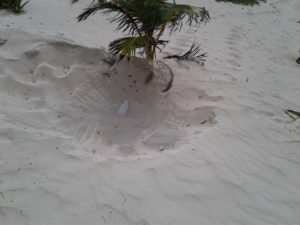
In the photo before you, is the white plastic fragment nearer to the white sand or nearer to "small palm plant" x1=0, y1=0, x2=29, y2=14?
the white sand

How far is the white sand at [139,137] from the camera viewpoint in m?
1.89

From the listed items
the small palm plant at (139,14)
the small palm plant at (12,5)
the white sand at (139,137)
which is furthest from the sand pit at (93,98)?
the small palm plant at (12,5)

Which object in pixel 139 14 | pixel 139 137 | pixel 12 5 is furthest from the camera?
pixel 12 5

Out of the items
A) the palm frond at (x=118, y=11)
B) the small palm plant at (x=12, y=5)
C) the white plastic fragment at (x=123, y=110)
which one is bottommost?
the white plastic fragment at (x=123, y=110)

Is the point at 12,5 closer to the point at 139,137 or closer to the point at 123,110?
the point at 123,110

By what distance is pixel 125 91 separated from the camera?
3.28m

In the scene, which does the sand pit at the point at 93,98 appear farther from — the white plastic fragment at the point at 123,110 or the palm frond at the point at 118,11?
the palm frond at the point at 118,11

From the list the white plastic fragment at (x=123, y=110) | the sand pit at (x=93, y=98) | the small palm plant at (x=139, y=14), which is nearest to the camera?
the sand pit at (x=93, y=98)

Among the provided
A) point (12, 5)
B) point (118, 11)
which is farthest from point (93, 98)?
point (12, 5)

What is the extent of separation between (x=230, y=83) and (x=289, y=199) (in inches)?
70.2

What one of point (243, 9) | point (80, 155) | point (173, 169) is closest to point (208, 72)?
point (173, 169)

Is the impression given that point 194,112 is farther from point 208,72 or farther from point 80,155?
point 80,155

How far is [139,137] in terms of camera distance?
2.71 metres

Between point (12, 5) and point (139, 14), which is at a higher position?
point (139, 14)
